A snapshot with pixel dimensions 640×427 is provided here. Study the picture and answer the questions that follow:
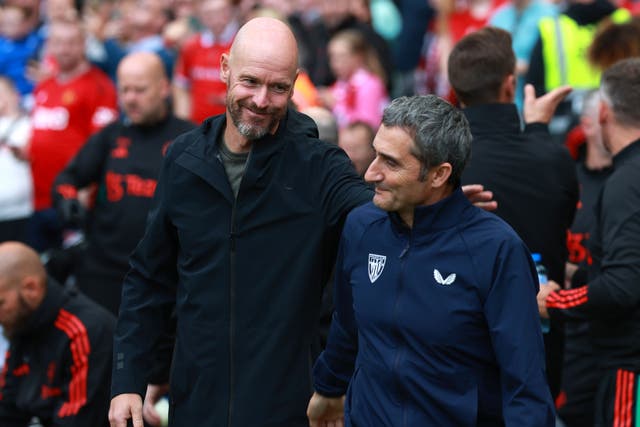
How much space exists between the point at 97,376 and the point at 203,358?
1505 millimetres

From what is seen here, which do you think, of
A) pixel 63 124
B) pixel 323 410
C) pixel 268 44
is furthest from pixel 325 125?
pixel 63 124

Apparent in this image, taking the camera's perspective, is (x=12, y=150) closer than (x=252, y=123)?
No

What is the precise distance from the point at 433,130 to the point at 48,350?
2.74 m

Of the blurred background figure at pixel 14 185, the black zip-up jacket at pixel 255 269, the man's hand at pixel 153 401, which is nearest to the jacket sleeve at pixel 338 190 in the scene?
the black zip-up jacket at pixel 255 269

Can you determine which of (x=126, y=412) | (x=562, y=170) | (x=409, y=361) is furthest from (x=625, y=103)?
(x=126, y=412)

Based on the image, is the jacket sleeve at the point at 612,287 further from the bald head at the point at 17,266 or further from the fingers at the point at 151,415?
the bald head at the point at 17,266

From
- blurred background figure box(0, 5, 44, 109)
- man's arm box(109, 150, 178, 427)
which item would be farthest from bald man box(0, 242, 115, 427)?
blurred background figure box(0, 5, 44, 109)

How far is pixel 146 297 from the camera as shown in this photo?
408cm

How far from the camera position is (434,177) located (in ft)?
11.3

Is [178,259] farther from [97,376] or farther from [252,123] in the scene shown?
[97,376]

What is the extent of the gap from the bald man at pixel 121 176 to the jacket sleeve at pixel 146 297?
2792 mm

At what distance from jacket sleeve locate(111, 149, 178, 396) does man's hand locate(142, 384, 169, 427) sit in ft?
4.19

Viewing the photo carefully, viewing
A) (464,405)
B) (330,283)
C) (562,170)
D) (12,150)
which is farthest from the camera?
(12,150)

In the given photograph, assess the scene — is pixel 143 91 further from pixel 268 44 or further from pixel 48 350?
pixel 268 44
